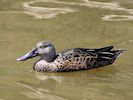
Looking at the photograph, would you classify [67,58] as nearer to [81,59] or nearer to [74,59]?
[74,59]

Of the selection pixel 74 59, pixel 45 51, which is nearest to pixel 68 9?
pixel 45 51

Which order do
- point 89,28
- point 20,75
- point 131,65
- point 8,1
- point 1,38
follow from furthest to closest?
point 8,1, point 89,28, point 1,38, point 131,65, point 20,75

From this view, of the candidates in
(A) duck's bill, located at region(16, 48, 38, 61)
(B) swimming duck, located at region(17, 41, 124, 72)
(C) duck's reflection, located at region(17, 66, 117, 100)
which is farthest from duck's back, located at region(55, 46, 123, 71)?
(A) duck's bill, located at region(16, 48, 38, 61)

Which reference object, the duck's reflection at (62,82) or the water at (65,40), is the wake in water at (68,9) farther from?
the duck's reflection at (62,82)

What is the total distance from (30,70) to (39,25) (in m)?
3.00

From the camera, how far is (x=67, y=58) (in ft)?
32.7

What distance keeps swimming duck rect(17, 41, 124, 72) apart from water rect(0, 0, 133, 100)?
4.8 inches

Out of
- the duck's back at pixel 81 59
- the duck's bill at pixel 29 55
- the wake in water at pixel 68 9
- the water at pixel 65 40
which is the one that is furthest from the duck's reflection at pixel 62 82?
the wake in water at pixel 68 9

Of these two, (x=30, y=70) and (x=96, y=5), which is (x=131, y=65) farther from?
(x=96, y=5)

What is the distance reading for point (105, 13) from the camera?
45.4ft

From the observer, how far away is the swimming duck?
9914mm

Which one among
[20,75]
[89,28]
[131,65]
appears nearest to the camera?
[20,75]

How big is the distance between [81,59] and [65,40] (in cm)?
166

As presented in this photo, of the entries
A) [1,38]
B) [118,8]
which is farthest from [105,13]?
[1,38]
